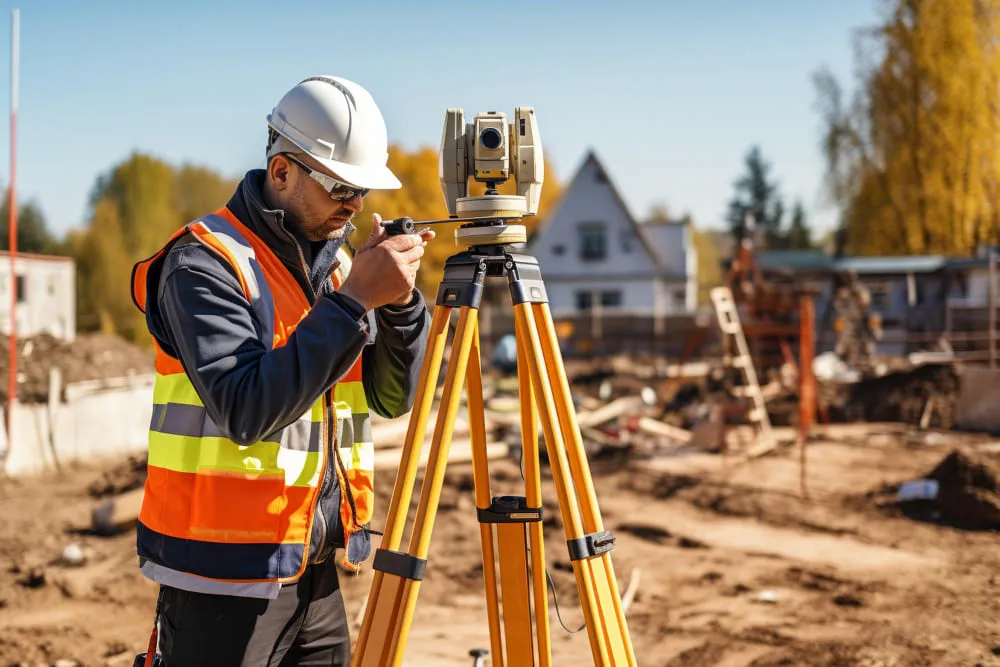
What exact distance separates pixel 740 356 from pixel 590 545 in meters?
8.57

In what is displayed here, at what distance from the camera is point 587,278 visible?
31766mm

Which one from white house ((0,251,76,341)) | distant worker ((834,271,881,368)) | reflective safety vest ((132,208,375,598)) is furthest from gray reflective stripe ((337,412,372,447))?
white house ((0,251,76,341))

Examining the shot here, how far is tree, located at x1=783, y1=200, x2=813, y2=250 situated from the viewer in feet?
156

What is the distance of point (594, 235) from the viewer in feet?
104

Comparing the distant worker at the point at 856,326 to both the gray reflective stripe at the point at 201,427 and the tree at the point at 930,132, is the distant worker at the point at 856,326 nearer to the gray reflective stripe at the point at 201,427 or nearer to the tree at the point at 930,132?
the tree at the point at 930,132

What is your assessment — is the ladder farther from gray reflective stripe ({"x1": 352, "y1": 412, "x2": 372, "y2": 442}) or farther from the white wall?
gray reflective stripe ({"x1": 352, "y1": 412, "x2": 372, "y2": 442})

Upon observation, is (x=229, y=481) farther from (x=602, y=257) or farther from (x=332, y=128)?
(x=602, y=257)

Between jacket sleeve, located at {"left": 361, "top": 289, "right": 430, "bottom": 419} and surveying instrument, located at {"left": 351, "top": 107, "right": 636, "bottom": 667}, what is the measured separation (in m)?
0.08

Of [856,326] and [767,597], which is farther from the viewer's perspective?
[856,326]

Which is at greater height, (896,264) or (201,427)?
(896,264)

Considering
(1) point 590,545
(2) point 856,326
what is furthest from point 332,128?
(2) point 856,326

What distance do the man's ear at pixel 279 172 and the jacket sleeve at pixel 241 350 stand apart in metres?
0.27

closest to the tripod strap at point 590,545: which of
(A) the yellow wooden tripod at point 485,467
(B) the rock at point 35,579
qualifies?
(A) the yellow wooden tripod at point 485,467

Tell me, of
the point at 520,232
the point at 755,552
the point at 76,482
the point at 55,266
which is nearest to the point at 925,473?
the point at 755,552
